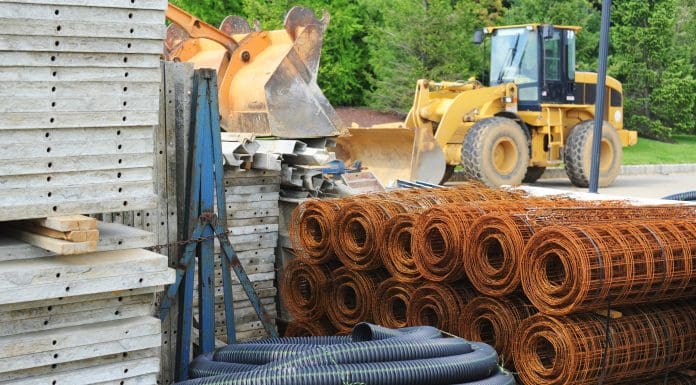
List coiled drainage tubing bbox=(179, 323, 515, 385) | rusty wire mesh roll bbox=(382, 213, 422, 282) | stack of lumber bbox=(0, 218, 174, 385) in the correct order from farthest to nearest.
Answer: rusty wire mesh roll bbox=(382, 213, 422, 282) < coiled drainage tubing bbox=(179, 323, 515, 385) < stack of lumber bbox=(0, 218, 174, 385)

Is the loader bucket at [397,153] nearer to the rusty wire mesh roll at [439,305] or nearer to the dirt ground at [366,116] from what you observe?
the rusty wire mesh roll at [439,305]

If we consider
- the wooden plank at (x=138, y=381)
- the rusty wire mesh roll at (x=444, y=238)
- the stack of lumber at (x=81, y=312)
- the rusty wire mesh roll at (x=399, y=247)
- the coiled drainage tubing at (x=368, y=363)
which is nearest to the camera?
the stack of lumber at (x=81, y=312)

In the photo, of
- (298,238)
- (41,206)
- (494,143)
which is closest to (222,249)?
(298,238)

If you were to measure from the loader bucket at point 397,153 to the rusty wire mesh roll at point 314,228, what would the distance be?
783 cm

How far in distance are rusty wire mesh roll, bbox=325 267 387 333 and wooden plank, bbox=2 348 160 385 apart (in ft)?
9.57

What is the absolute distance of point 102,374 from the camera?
17.1 feet

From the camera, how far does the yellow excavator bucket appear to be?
1332 cm

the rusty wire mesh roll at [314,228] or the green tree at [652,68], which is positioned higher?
the green tree at [652,68]

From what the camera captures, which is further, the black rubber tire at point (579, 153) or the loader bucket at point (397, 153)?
the black rubber tire at point (579, 153)

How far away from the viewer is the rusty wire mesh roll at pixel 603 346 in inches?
257

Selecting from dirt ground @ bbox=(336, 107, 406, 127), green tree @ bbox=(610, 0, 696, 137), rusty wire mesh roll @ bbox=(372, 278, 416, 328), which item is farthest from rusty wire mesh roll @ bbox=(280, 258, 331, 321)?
green tree @ bbox=(610, 0, 696, 137)

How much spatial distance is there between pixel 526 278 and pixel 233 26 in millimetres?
10449

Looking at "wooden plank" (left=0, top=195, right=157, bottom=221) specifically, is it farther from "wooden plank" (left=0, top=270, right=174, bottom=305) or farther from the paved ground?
the paved ground

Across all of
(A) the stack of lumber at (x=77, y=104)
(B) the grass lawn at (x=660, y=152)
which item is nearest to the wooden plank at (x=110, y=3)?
(A) the stack of lumber at (x=77, y=104)
